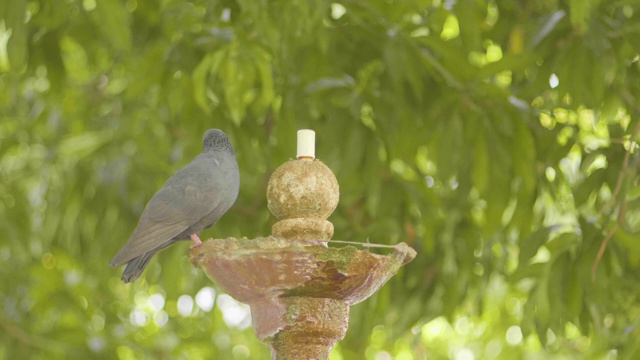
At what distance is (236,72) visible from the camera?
281 cm

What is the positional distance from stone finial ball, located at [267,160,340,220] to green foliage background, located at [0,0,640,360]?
1.02 m

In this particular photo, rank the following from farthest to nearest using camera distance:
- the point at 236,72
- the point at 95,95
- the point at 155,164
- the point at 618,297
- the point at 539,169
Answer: the point at 95,95
the point at 155,164
the point at 539,169
the point at 618,297
the point at 236,72

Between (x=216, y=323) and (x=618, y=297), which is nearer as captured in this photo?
(x=618, y=297)

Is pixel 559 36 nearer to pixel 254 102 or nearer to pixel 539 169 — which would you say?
pixel 539 169

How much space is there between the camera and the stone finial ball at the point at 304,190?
5.67ft

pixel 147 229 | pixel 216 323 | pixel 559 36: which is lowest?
pixel 216 323

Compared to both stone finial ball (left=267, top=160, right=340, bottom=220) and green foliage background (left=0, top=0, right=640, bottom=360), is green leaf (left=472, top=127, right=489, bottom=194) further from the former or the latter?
stone finial ball (left=267, top=160, right=340, bottom=220)

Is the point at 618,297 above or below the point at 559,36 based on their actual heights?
below

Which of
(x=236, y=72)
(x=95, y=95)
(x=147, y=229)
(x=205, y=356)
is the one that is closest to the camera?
(x=147, y=229)

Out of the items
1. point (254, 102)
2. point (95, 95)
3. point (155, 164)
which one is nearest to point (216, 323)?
point (95, 95)

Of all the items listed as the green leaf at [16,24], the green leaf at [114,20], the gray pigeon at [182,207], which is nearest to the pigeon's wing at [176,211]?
the gray pigeon at [182,207]

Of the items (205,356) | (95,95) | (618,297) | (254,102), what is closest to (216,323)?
(205,356)

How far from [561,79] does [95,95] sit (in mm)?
2213

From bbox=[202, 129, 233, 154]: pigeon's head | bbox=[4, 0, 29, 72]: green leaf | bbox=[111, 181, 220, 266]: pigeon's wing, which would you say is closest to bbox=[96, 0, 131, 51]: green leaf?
bbox=[4, 0, 29, 72]: green leaf
